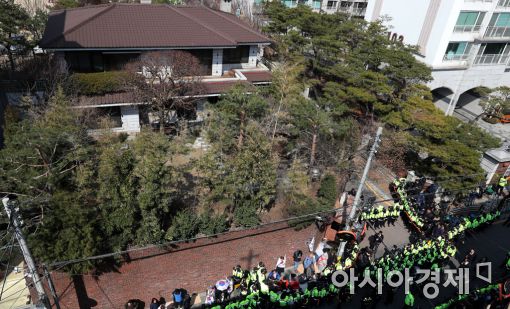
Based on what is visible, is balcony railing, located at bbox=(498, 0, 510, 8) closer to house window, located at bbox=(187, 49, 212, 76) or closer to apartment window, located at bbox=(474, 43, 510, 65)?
apartment window, located at bbox=(474, 43, 510, 65)

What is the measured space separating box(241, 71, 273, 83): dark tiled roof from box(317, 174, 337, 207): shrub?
1014cm

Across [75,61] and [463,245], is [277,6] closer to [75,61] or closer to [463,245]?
[75,61]

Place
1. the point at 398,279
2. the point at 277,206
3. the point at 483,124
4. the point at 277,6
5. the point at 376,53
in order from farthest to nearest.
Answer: the point at 483,124 → the point at 277,6 → the point at 376,53 → the point at 277,206 → the point at 398,279

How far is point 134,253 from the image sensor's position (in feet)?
39.6

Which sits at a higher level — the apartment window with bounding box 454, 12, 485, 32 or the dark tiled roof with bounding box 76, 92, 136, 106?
the apartment window with bounding box 454, 12, 485, 32

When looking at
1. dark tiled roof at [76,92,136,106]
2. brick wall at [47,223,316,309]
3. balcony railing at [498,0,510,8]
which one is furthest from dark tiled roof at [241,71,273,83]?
balcony railing at [498,0,510,8]

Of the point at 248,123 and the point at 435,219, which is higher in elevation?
the point at 248,123

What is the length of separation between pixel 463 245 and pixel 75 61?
894 inches

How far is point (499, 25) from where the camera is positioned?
26922 mm

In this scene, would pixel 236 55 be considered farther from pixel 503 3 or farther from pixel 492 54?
pixel 492 54

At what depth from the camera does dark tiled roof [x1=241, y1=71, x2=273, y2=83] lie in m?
23.4

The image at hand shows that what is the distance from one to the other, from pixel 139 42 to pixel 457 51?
23376 millimetres

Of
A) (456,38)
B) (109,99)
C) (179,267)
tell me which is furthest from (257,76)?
(456,38)

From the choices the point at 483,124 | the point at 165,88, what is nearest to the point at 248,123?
the point at 165,88
